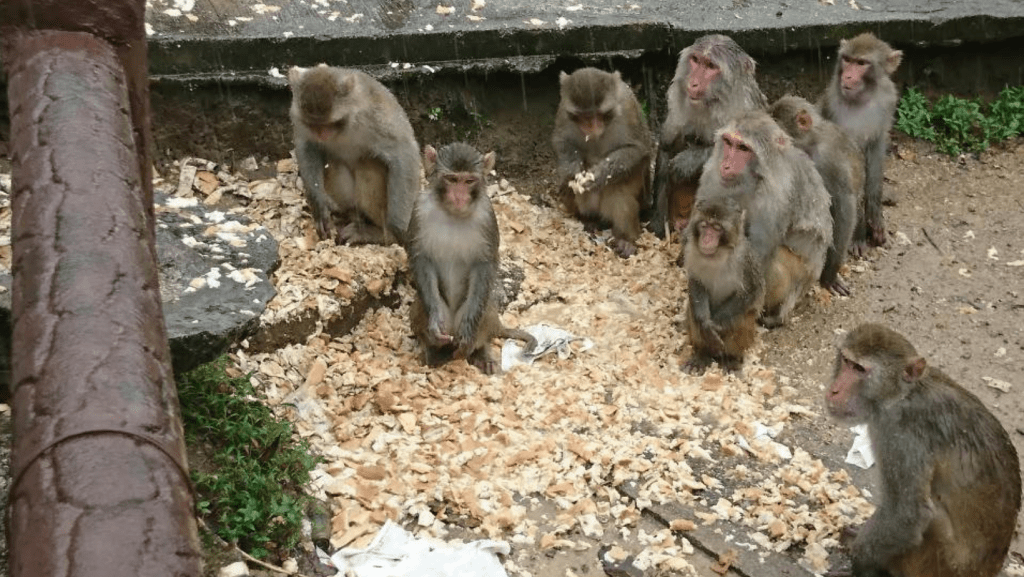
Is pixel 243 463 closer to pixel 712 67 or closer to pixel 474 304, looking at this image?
pixel 474 304

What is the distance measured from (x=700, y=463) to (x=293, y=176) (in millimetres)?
3692

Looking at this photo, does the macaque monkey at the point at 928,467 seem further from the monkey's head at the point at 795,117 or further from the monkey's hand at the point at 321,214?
the monkey's hand at the point at 321,214

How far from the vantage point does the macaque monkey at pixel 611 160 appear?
784cm

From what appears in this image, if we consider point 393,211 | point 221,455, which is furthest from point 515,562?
point 393,211

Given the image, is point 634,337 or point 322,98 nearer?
point 322,98

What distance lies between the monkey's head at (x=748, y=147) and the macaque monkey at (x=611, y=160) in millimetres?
1258

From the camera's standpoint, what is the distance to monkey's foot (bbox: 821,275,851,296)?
7.57m

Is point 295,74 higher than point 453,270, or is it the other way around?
point 295,74

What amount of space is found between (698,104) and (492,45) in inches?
62.6

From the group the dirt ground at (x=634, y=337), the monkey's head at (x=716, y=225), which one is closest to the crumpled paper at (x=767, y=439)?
the dirt ground at (x=634, y=337)

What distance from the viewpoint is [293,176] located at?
25.0 feet

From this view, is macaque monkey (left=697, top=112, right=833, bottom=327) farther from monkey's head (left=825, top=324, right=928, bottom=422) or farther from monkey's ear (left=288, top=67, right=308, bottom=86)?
monkey's ear (left=288, top=67, right=308, bottom=86)

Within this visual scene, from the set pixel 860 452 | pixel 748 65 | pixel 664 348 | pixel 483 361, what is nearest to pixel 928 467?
pixel 860 452

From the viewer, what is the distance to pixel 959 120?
9.29 meters
